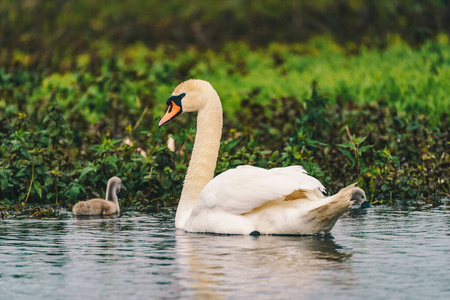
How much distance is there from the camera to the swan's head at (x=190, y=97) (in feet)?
31.1

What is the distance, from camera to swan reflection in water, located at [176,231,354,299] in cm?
598

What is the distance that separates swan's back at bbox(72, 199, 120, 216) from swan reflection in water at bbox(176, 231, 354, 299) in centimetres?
165

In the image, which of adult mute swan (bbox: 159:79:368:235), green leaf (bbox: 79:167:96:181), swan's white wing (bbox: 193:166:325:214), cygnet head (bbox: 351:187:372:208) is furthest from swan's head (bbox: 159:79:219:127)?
cygnet head (bbox: 351:187:372:208)

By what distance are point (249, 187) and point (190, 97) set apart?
1695mm

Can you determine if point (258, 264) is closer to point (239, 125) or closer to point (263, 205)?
point (263, 205)

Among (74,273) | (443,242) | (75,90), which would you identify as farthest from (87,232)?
(75,90)

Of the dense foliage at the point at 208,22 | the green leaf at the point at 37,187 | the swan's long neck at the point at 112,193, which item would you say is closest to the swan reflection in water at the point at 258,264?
the swan's long neck at the point at 112,193

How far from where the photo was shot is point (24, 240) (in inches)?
318

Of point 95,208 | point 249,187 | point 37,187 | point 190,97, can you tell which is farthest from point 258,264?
point 37,187

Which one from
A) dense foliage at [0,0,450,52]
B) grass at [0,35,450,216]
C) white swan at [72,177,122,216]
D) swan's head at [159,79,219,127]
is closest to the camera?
swan's head at [159,79,219,127]

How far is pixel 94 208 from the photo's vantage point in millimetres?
9781

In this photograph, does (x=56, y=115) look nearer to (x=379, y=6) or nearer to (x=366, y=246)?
(x=366, y=246)

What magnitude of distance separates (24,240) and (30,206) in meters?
2.49

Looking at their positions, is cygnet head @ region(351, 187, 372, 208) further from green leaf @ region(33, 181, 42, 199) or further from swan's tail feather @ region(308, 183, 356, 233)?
green leaf @ region(33, 181, 42, 199)
